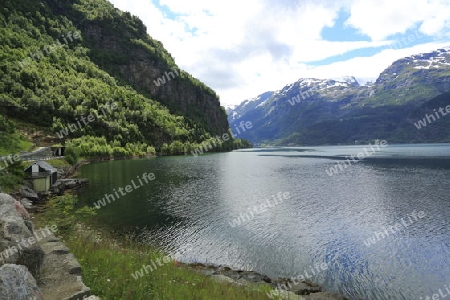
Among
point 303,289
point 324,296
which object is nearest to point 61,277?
point 303,289

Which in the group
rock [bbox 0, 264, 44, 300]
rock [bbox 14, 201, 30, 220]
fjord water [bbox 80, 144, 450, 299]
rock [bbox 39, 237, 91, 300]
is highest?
rock [bbox 14, 201, 30, 220]

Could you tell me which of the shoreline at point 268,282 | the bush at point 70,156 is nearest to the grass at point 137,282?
the shoreline at point 268,282

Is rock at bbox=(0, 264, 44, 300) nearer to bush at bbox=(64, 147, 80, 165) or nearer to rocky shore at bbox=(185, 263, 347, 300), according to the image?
rocky shore at bbox=(185, 263, 347, 300)

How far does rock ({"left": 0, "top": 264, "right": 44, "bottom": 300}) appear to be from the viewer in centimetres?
870

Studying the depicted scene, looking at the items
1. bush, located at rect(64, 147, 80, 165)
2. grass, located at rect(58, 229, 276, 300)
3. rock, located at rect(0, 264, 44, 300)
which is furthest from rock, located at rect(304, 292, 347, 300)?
bush, located at rect(64, 147, 80, 165)

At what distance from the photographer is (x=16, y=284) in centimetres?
902

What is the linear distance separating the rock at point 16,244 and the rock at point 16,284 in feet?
7.68

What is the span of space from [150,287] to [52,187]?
187 ft

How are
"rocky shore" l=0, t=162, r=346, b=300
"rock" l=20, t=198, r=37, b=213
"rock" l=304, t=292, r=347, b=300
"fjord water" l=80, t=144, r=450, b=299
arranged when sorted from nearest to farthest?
1. "rocky shore" l=0, t=162, r=346, b=300
2. "rock" l=304, t=292, r=347, b=300
3. "fjord water" l=80, t=144, r=450, b=299
4. "rock" l=20, t=198, r=37, b=213

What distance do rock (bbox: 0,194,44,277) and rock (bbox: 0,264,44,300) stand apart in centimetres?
234

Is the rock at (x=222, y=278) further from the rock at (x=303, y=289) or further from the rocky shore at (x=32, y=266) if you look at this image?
the rock at (x=303, y=289)

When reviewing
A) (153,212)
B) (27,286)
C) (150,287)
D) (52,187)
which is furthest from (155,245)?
(52,187)

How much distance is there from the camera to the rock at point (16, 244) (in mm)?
11766

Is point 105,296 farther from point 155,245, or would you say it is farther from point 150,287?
point 155,245
